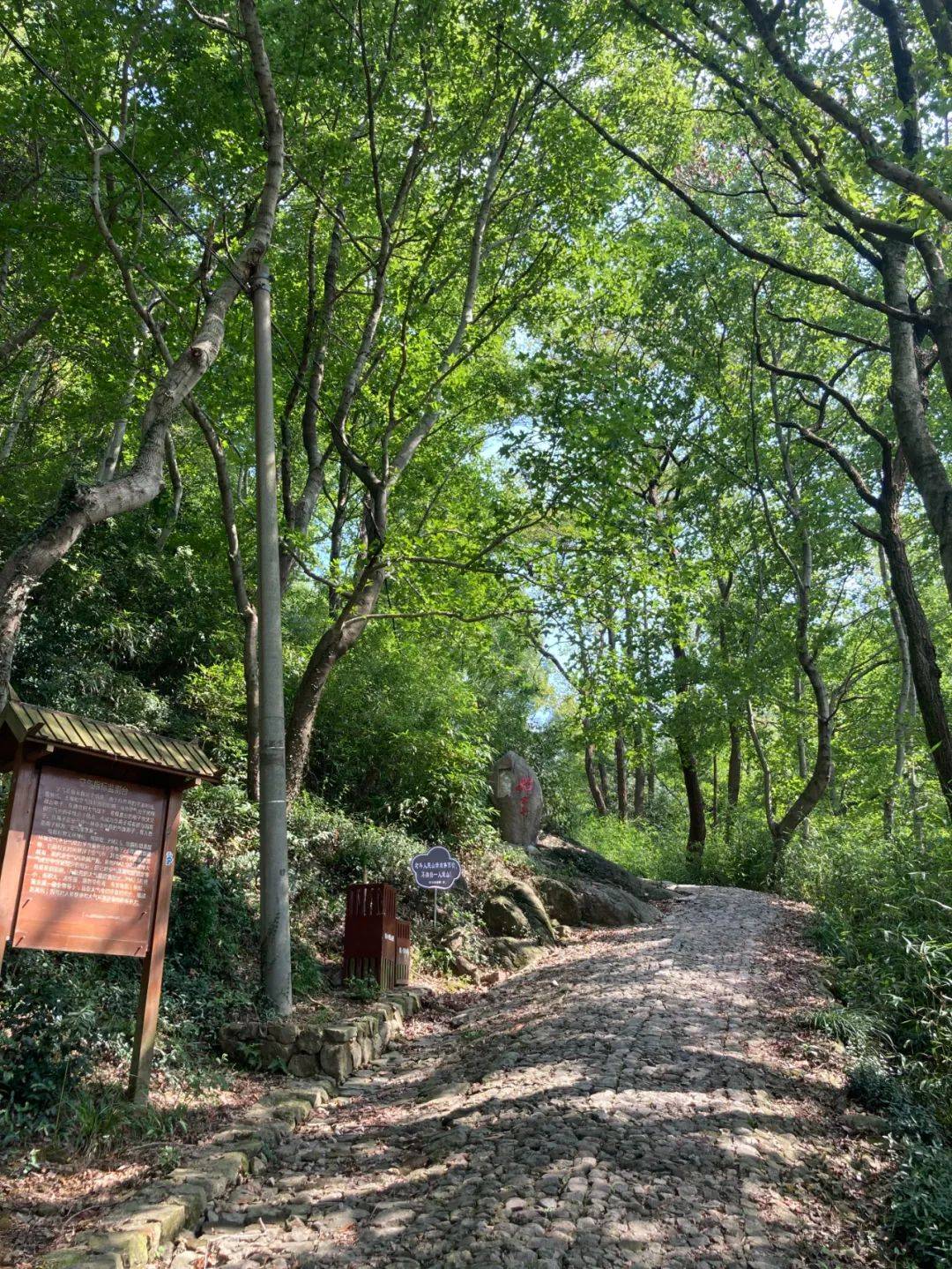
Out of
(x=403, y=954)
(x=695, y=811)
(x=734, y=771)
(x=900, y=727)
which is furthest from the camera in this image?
(x=734, y=771)

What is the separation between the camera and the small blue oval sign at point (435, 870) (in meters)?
9.75

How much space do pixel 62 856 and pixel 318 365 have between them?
28.2 ft

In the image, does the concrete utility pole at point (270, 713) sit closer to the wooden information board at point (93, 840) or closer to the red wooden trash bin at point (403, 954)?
the wooden information board at point (93, 840)

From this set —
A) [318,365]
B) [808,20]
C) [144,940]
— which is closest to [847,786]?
[318,365]

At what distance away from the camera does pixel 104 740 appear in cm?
508

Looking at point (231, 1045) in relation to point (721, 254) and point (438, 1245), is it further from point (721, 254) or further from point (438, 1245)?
point (721, 254)

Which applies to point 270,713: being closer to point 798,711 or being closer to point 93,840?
point 93,840

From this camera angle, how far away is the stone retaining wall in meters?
3.34

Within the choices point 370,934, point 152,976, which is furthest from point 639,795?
point 152,976

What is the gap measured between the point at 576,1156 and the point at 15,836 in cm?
347

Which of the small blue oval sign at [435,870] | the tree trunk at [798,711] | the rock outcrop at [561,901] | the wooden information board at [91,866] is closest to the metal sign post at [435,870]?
the small blue oval sign at [435,870]

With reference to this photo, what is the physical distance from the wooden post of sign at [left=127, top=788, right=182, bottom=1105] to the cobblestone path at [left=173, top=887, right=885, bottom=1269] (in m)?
1.01

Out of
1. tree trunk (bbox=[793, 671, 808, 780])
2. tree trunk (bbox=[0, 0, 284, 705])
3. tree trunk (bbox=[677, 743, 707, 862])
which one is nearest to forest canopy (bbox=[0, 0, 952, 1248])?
tree trunk (bbox=[0, 0, 284, 705])

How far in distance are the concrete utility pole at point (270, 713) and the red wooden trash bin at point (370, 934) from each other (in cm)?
110
